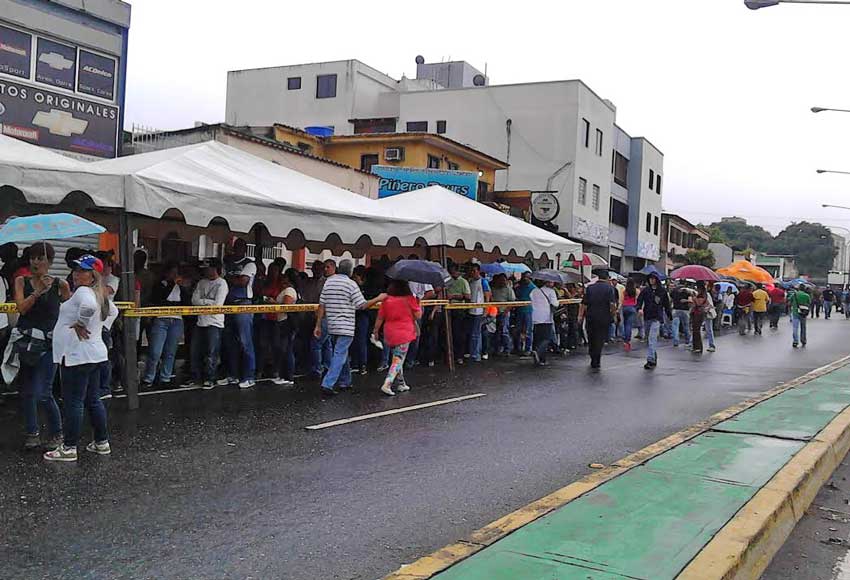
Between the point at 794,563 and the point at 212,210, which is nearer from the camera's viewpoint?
the point at 794,563

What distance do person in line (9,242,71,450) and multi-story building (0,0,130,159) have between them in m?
9.15

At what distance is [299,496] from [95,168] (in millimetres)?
5553

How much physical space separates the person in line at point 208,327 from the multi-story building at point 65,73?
21.5 ft

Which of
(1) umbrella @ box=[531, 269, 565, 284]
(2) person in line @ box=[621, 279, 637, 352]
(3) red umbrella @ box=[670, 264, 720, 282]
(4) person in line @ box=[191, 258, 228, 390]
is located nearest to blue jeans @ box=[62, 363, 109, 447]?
(4) person in line @ box=[191, 258, 228, 390]

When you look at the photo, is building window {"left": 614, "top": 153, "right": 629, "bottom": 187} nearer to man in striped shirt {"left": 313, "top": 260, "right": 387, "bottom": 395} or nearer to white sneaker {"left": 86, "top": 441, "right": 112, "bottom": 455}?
man in striped shirt {"left": 313, "top": 260, "right": 387, "bottom": 395}

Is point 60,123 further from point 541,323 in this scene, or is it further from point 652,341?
point 652,341

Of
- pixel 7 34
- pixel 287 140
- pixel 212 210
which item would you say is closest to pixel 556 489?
pixel 212 210

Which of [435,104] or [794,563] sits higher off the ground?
[435,104]

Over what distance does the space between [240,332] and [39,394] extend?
4.17 meters

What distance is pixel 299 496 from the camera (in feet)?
19.6

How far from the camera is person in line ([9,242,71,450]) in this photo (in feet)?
22.6

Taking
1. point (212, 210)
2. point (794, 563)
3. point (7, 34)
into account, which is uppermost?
point (7, 34)

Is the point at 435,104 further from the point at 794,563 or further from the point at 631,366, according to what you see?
the point at 794,563

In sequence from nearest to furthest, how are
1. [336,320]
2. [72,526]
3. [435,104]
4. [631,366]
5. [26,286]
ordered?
[72,526] → [26,286] → [336,320] → [631,366] → [435,104]
